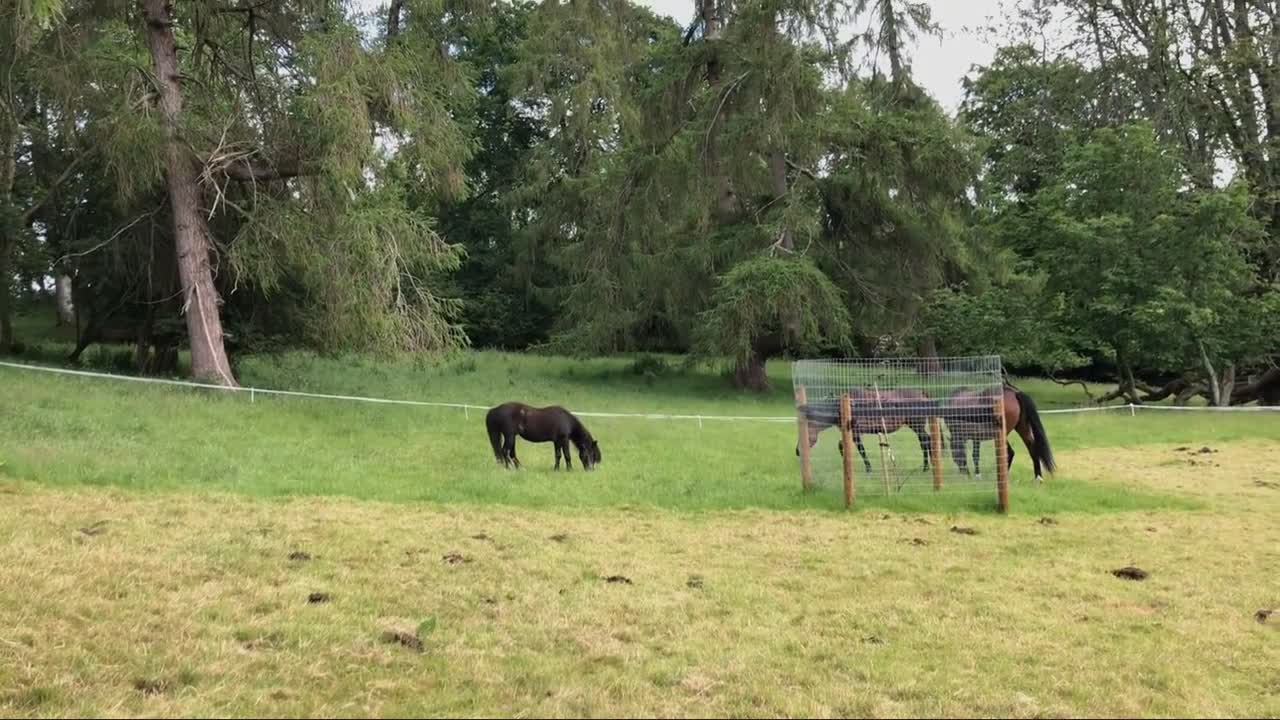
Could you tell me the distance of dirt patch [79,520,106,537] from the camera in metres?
6.32

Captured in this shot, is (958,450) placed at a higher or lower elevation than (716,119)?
lower

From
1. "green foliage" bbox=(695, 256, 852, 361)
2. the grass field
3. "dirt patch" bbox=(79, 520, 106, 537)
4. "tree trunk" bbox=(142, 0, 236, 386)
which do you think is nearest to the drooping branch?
"tree trunk" bbox=(142, 0, 236, 386)

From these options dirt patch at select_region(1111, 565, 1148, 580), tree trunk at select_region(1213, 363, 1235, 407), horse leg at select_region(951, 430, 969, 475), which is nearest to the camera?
dirt patch at select_region(1111, 565, 1148, 580)

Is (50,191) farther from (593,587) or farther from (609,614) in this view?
(609,614)

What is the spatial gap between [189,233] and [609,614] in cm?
1437

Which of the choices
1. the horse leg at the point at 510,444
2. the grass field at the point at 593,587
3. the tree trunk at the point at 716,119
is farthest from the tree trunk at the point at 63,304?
the horse leg at the point at 510,444

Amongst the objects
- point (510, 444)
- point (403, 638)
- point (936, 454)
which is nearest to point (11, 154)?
point (510, 444)

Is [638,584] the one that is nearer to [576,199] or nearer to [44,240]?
[44,240]

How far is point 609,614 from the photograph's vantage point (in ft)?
16.5

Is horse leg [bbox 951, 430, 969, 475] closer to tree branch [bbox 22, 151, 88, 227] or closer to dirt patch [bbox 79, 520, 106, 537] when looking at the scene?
dirt patch [bbox 79, 520, 106, 537]

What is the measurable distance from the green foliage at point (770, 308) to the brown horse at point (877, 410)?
11480 millimetres

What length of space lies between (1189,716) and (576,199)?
3243 cm

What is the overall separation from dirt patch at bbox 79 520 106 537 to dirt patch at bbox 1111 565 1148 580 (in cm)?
705

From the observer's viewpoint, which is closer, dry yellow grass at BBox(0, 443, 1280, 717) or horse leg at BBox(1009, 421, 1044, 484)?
dry yellow grass at BBox(0, 443, 1280, 717)
